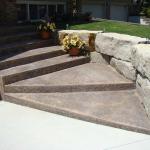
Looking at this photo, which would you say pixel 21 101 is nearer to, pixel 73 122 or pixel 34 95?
pixel 34 95

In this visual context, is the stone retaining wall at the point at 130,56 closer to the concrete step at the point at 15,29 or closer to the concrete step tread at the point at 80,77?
the concrete step tread at the point at 80,77

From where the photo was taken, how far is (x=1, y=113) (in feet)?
23.9

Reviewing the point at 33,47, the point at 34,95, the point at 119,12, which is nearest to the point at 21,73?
the point at 34,95

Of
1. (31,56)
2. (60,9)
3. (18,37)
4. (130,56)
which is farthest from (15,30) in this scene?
(130,56)

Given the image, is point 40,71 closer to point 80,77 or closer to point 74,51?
point 80,77

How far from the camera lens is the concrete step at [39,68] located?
823 centimetres

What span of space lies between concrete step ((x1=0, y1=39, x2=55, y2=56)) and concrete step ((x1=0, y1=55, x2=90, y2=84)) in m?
0.86

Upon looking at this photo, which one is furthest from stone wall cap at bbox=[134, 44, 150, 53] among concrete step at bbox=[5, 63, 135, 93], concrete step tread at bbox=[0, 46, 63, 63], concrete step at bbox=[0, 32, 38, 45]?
concrete step at bbox=[0, 32, 38, 45]

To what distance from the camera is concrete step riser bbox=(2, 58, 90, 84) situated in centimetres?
816

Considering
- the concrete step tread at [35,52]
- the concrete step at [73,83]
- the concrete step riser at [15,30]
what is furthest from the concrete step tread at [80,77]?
the concrete step riser at [15,30]

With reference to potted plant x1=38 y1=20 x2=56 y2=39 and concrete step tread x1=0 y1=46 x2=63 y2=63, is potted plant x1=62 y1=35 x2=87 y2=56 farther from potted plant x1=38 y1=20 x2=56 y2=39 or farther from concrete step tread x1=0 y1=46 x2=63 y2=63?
potted plant x1=38 y1=20 x2=56 y2=39

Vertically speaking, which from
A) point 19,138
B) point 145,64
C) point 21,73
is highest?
point 145,64

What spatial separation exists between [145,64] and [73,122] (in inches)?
70.4

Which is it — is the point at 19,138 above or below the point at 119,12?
below
